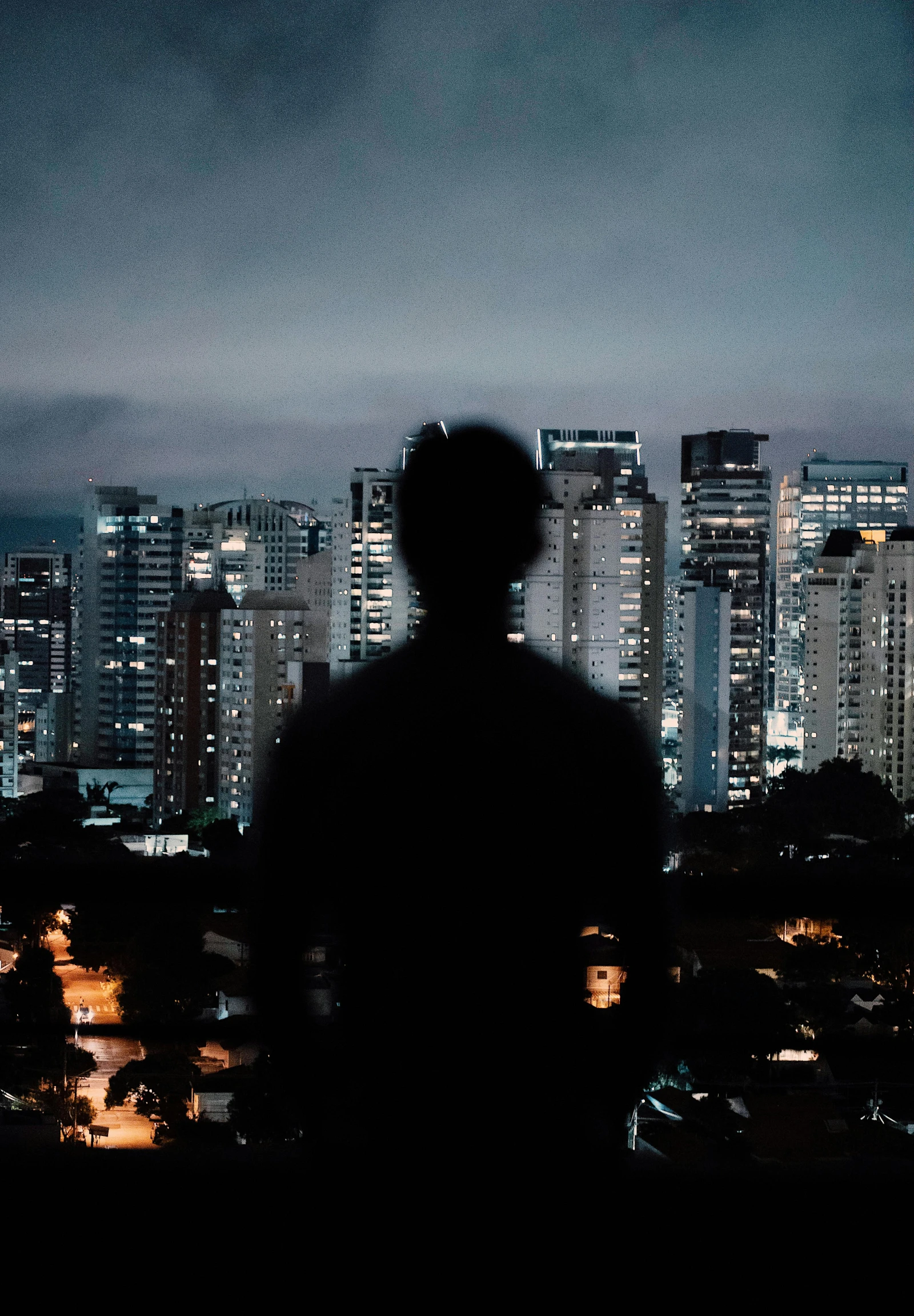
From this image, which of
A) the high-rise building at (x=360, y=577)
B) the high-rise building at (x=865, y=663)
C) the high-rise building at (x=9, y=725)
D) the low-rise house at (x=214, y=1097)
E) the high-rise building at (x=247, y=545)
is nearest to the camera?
the low-rise house at (x=214, y=1097)

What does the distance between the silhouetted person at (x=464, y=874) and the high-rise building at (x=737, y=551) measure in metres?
40.9

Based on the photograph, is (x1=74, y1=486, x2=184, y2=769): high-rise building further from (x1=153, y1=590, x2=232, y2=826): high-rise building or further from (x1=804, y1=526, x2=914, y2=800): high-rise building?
(x1=804, y1=526, x2=914, y2=800): high-rise building

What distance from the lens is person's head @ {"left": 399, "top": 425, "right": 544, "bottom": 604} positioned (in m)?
1.00

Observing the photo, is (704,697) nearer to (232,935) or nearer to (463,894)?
(232,935)

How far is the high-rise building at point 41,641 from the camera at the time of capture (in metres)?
46.7

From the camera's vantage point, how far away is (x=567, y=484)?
1324 inches

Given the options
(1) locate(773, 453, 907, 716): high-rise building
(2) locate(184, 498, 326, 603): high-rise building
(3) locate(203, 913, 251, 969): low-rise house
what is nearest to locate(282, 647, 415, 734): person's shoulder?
(3) locate(203, 913, 251, 969): low-rise house

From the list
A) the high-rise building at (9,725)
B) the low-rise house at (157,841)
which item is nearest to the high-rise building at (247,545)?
the high-rise building at (9,725)

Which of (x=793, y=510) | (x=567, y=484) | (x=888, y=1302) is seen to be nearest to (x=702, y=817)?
(x=567, y=484)

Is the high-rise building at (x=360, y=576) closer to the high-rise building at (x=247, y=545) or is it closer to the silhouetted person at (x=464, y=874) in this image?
the high-rise building at (x=247, y=545)

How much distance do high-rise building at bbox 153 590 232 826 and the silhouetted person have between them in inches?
1295

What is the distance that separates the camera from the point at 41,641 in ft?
182

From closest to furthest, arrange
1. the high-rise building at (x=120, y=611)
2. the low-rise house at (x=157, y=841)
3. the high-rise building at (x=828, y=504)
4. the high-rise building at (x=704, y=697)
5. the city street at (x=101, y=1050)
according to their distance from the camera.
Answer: the city street at (x=101, y=1050), the low-rise house at (x=157, y=841), the high-rise building at (x=704, y=697), the high-rise building at (x=120, y=611), the high-rise building at (x=828, y=504)

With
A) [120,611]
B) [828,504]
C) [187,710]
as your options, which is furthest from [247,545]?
[828,504]
